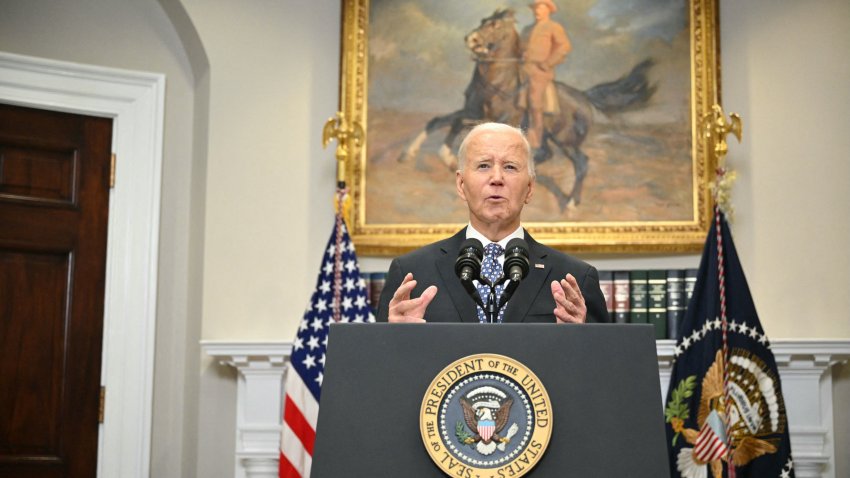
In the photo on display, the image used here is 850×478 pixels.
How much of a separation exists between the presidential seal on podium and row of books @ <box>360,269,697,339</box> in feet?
10.7

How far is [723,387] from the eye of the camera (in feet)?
14.9

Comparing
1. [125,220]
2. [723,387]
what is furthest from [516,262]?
[125,220]

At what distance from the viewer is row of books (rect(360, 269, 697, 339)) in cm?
494

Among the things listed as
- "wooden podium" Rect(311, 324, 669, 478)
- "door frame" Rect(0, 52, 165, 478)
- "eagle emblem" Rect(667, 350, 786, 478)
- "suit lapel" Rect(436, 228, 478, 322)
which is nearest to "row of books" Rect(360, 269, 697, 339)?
"eagle emblem" Rect(667, 350, 786, 478)

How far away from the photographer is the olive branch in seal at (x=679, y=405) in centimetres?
460

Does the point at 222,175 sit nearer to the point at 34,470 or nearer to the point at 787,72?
the point at 34,470

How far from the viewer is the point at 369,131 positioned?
532 cm

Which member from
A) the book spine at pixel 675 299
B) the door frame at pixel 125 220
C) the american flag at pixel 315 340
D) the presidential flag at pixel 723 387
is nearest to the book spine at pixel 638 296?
the book spine at pixel 675 299

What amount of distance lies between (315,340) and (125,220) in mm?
1277

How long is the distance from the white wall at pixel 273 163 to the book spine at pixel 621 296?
19 centimetres

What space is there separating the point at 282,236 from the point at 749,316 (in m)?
2.48

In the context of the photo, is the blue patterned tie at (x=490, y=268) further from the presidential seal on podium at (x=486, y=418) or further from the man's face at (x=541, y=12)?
the man's face at (x=541, y=12)

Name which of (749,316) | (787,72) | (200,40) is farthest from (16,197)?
(787,72)

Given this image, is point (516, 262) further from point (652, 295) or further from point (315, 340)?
point (652, 295)
